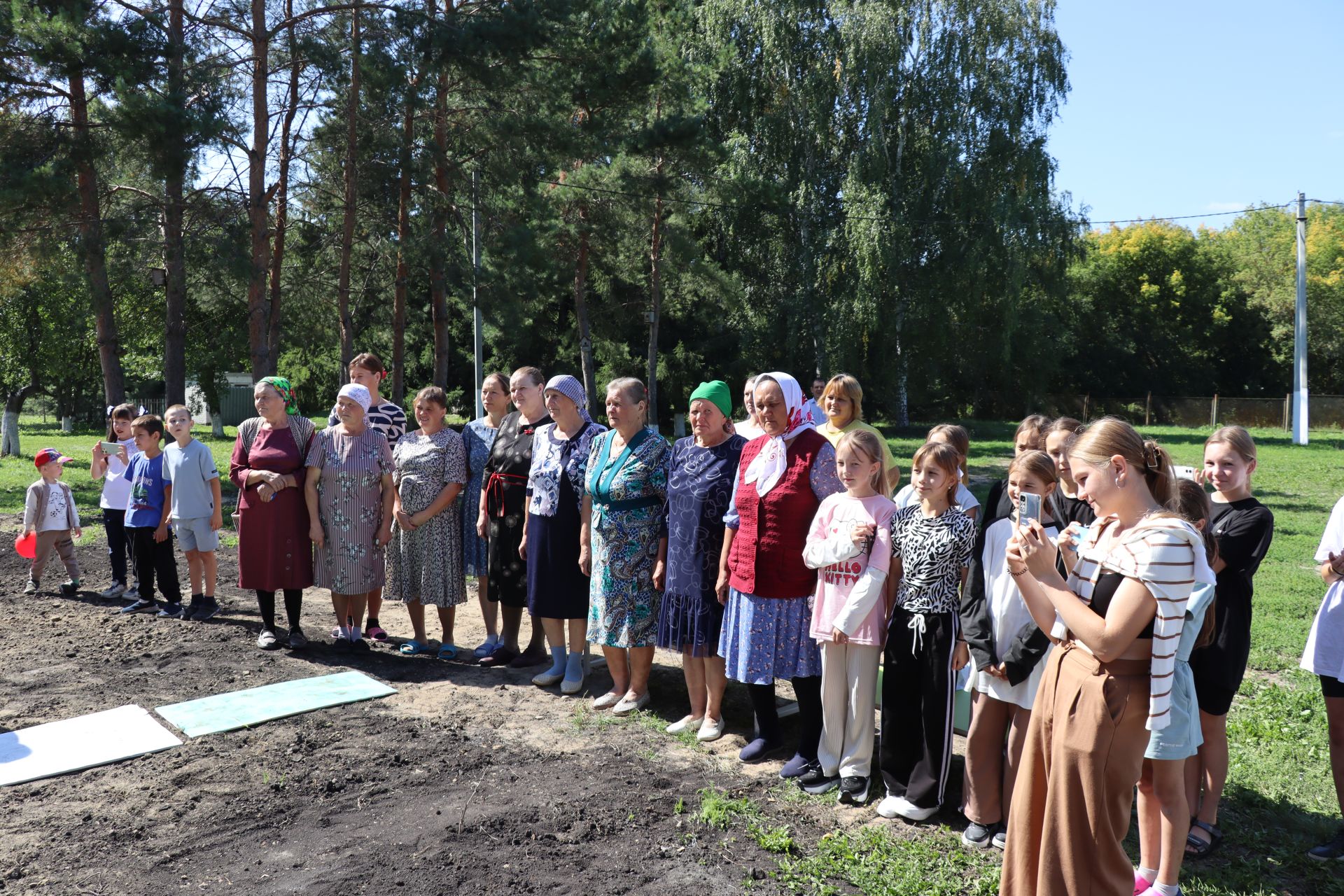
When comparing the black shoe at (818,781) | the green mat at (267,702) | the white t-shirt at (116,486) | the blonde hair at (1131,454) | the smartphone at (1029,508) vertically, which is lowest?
the black shoe at (818,781)

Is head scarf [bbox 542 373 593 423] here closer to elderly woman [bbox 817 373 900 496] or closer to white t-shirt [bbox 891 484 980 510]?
elderly woman [bbox 817 373 900 496]

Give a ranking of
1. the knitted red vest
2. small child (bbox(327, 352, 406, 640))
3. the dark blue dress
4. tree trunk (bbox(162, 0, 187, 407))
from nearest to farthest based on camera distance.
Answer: the knitted red vest
the dark blue dress
small child (bbox(327, 352, 406, 640))
tree trunk (bbox(162, 0, 187, 407))

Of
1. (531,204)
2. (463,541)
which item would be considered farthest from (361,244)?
(463,541)

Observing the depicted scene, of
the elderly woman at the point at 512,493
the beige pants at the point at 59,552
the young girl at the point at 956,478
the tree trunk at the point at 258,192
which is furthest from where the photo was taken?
the tree trunk at the point at 258,192

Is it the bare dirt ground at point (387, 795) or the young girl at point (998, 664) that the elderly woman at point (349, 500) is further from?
the young girl at point (998, 664)

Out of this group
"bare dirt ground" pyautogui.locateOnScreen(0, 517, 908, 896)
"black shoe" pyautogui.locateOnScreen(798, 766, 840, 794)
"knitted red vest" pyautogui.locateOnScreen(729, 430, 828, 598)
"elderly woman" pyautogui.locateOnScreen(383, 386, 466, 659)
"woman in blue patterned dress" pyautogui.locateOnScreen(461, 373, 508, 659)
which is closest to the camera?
"bare dirt ground" pyautogui.locateOnScreen(0, 517, 908, 896)

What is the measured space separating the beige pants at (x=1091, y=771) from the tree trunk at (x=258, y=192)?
1376 cm

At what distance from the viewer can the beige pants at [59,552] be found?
8289mm

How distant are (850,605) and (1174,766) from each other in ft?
4.58

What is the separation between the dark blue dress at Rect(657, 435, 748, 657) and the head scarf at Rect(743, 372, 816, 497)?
26 cm

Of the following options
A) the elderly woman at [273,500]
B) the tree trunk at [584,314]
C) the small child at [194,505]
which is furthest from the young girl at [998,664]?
A: the tree trunk at [584,314]

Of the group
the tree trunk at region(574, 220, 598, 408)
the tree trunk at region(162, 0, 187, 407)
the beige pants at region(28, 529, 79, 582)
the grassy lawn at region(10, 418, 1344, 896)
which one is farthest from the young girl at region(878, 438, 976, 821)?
the tree trunk at region(574, 220, 598, 408)

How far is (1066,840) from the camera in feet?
9.27

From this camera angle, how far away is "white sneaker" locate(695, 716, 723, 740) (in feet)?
16.3
